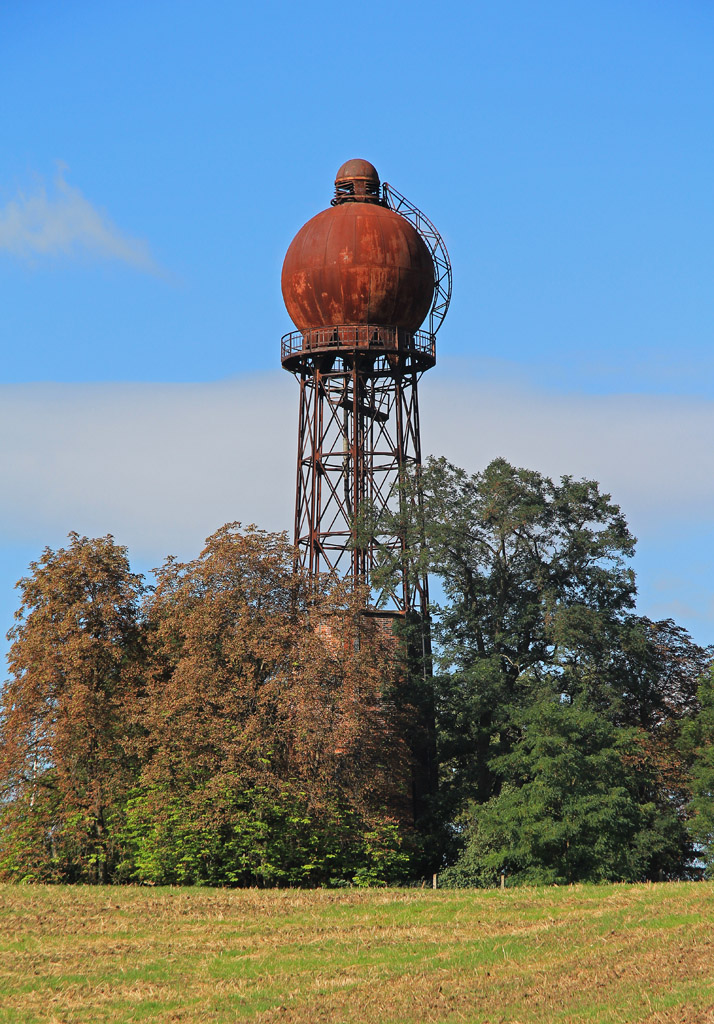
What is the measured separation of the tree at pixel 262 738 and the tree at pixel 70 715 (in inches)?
43.6

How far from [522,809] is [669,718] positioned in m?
10.4

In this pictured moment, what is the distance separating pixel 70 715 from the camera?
144 feet

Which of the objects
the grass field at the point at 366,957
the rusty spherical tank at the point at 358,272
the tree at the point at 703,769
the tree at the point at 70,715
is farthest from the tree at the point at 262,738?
the rusty spherical tank at the point at 358,272

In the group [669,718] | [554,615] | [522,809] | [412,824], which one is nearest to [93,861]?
[412,824]

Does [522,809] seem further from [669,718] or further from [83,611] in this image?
[83,611]

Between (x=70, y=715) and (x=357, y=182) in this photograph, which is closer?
(x=70, y=715)

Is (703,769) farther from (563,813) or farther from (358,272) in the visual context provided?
(358,272)

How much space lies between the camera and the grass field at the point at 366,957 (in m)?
24.1

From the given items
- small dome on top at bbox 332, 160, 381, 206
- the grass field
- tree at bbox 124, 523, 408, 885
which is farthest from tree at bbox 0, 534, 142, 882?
small dome on top at bbox 332, 160, 381, 206

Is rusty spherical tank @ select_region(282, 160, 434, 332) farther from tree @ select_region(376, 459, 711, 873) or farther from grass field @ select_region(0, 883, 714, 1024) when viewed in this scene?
grass field @ select_region(0, 883, 714, 1024)

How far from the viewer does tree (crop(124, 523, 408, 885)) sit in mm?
42438

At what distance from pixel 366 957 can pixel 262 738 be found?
14147 mm

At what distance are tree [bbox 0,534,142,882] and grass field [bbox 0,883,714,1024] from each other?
739 cm

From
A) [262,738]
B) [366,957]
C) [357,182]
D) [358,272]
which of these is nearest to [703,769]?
[262,738]
